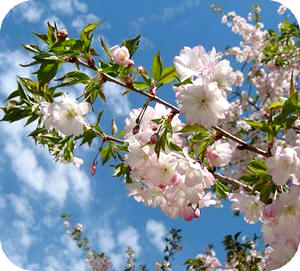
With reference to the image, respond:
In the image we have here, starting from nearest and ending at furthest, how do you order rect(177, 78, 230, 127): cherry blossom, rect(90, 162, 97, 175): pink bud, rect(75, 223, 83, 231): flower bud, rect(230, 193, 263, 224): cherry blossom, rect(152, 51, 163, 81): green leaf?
rect(177, 78, 230, 127): cherry blossom
rect(152, 51, 163, 81): green leaf
rect(230, 193, 263, 224): cherry blossom
rect(90, 162, 97, 175): pink bud
rect(75, 223, 83, 231): flower bud

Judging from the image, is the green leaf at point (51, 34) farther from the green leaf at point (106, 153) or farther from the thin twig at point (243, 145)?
the thin twig at point (243, 145)

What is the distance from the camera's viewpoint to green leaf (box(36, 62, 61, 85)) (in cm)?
113

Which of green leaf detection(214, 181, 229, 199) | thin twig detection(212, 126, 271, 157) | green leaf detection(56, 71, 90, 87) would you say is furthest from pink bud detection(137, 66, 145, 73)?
green leaf detection(214, 181, 229, 199)

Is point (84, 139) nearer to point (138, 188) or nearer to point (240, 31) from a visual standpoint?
point (138, 188)

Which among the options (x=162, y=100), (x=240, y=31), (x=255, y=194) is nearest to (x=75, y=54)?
(x=162, y=100)

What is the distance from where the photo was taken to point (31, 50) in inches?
46.9

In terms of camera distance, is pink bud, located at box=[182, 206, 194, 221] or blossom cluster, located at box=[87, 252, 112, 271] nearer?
pink bud, located at box=[182, 206, 194, 221]

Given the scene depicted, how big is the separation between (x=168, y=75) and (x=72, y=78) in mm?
303

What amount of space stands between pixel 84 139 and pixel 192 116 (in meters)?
0.50

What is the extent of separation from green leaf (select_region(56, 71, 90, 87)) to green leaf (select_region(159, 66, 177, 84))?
24cm

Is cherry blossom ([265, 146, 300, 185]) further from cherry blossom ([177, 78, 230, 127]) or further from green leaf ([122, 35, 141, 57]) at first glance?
green leaf ([122, 35, 141, 57])

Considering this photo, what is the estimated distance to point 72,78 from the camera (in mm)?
1146

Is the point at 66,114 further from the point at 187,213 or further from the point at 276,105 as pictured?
the point at 276,105

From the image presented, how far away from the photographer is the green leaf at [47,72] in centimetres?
113
